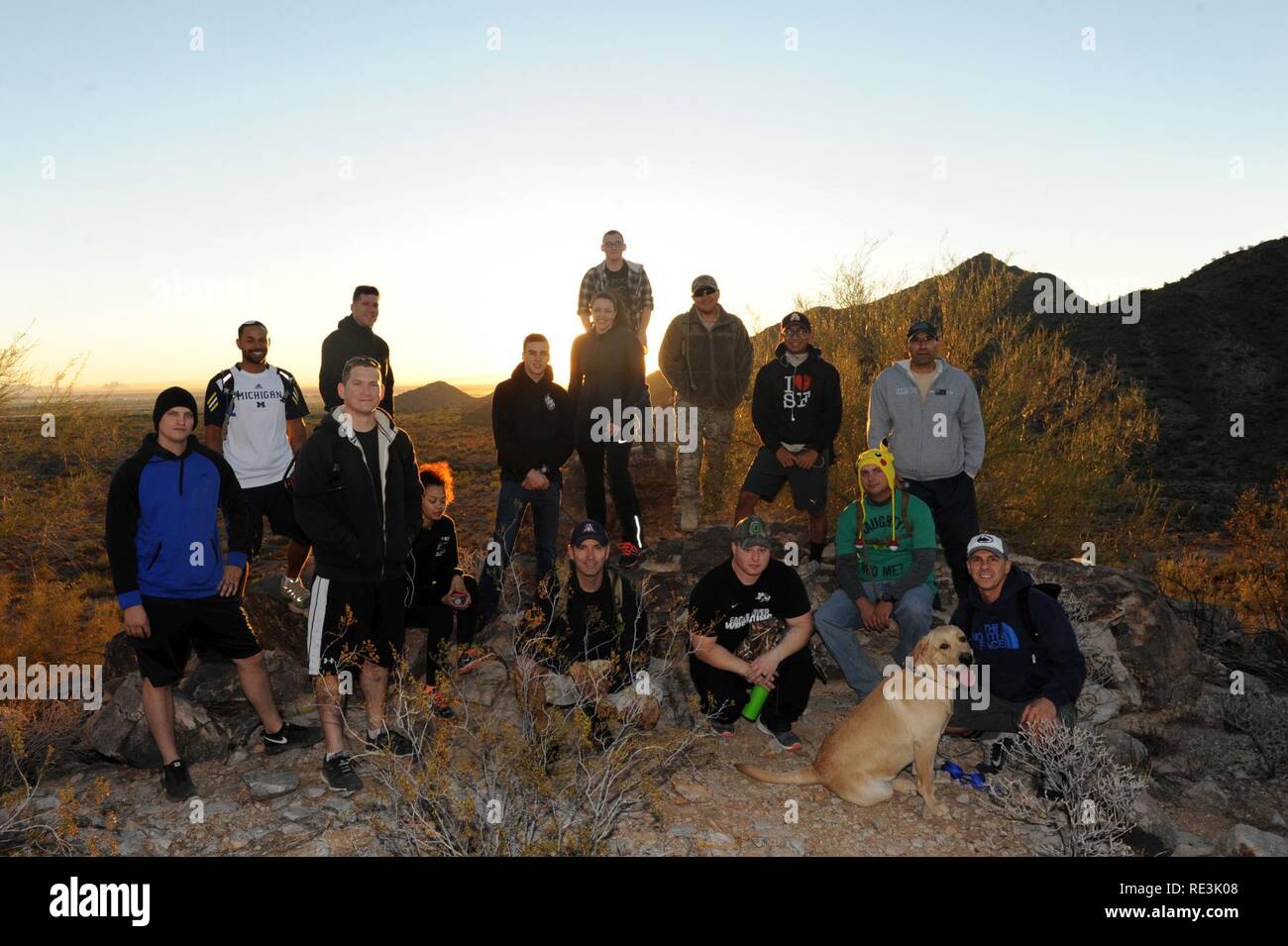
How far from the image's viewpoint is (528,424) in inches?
241

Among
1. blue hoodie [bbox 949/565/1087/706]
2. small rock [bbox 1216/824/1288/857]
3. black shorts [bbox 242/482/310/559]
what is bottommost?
small rock [bbox 1216/824/1288/857]

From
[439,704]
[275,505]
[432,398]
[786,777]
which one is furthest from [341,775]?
[432,398]

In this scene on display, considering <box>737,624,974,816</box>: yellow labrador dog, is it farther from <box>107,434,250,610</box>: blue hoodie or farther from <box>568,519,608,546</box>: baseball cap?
<box>107,434,250,610</box>: blue hoodie

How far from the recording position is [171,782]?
4402mm

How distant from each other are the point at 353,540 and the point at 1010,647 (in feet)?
12.9

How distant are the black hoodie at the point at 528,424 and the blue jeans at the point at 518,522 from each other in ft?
0.37

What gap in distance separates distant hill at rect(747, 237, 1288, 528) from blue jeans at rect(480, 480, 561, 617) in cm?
1775

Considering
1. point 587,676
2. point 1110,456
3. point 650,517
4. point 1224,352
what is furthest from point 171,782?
point 1224,352

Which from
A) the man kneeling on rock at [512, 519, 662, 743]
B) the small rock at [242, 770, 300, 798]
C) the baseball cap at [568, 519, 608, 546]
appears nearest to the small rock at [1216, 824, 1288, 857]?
the man kneeling on rock at [512, 519, 662, 743]

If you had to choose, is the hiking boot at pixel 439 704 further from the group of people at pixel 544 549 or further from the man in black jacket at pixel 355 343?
the man in black jacket at pixel 355 343

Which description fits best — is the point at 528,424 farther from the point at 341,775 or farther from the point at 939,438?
the point at 939,438

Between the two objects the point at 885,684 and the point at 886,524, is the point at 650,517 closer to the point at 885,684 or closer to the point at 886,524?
the point at 886,524

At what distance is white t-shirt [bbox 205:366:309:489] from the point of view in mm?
5668

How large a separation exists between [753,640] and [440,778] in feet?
8.12
